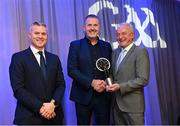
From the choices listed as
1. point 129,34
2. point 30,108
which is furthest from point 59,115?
point 129,34

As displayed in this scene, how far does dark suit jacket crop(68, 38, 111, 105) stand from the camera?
2830 mm

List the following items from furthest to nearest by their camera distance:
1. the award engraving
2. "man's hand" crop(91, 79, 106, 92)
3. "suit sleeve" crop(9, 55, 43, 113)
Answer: the award engraving < "man's hand" crop(91, 79, 106, 92) < "suit sleeve" crop(9, 55, 43, 113)

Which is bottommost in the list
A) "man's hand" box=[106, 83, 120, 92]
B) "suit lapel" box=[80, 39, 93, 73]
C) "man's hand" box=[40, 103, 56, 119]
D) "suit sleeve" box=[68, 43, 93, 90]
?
"man's hand" box=[40, 103, 56, 119]

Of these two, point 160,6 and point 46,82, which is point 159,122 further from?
point 46,82

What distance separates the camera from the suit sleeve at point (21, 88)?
2.50 metres

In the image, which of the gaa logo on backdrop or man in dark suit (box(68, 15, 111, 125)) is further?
the gaa logo on backdrop

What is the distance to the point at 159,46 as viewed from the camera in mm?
4219

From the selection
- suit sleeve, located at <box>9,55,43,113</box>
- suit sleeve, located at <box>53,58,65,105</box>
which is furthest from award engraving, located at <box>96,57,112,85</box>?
suit sleeve, located at <box>9,55,43,113</box>

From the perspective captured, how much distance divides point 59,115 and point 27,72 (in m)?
0.47

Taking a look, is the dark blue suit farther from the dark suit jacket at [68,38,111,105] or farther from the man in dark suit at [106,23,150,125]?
the man in dark suit at [106,23,150,125]

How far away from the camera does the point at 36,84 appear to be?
2.59 metres

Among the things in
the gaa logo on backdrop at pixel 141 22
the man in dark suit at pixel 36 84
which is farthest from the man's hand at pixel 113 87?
the gaa logo on backdrop at pixel 141 22

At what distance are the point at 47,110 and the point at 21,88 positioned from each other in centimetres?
27

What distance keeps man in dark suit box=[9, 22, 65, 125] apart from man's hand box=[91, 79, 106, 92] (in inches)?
11.1
